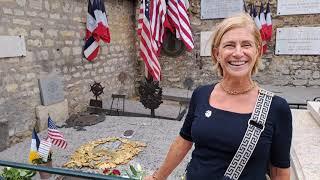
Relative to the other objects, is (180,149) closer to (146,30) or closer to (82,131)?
(82,131)

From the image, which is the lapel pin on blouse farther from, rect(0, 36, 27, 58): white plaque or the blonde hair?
rect(0, 36, 27, 58): white plaque

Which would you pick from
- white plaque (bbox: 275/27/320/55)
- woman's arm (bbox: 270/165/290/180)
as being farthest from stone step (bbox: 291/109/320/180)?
white plaque (bbox: 275/27/320/55)

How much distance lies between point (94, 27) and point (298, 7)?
571 centimetres

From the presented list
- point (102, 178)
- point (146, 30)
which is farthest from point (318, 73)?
point (102, 178)

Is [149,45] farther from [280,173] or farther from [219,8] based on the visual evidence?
[280,173]

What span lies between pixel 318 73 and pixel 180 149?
26.5 feet

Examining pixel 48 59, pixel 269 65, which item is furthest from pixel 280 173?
pixel 269 65

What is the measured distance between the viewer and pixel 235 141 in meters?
1.26

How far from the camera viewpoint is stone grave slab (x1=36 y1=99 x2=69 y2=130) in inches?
211

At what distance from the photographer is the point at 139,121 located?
5.80 m

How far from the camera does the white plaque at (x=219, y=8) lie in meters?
8.53

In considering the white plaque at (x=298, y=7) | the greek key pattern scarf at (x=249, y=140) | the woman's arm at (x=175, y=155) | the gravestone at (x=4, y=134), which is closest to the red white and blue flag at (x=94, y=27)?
the gravestone at (x=4, y=134)

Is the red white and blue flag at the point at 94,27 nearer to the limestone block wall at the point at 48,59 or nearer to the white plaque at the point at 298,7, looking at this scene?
the limestone block wall at the point at 48,59

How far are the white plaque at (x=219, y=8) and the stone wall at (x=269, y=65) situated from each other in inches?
6.4
